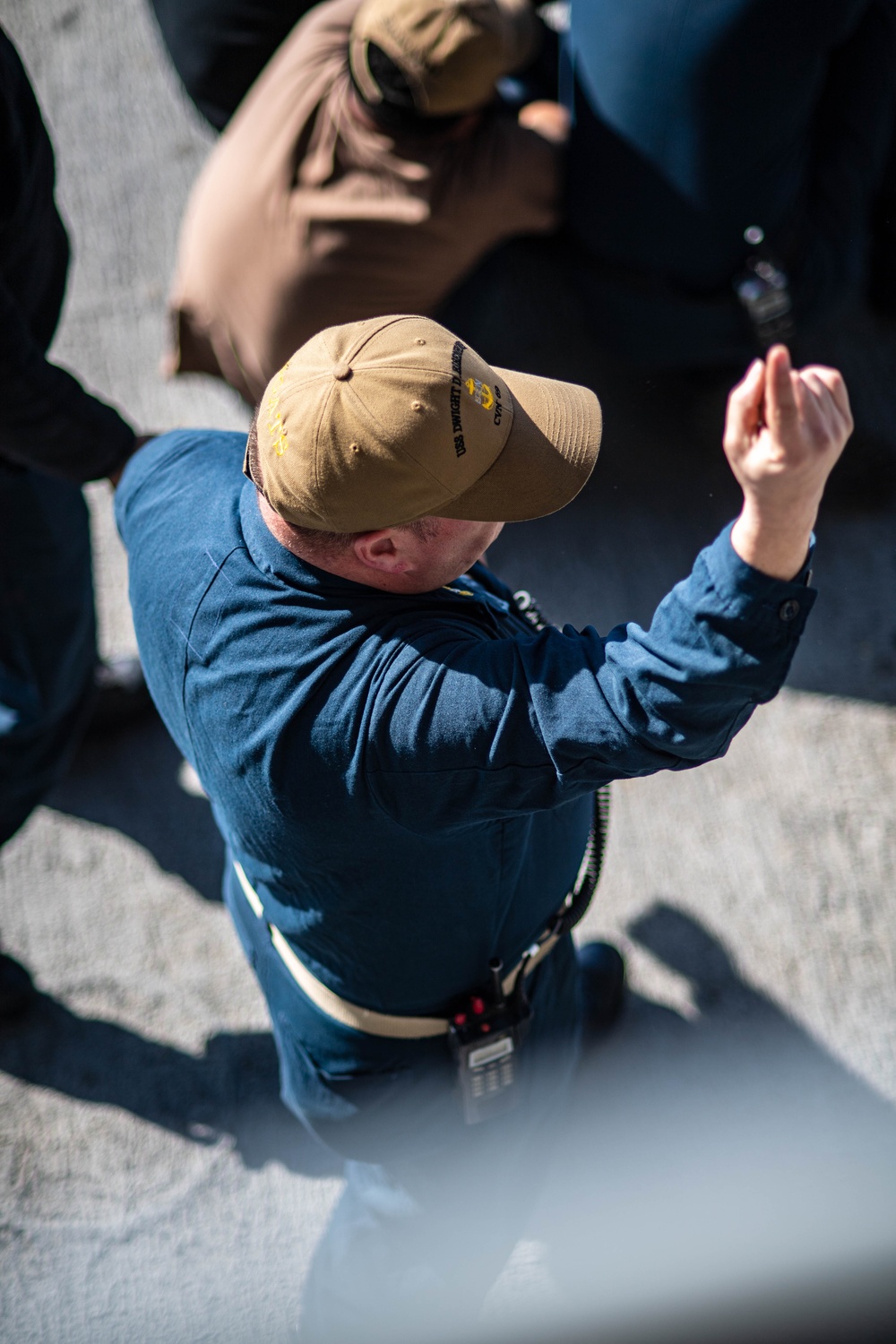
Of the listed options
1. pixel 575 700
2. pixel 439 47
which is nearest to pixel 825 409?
pixel 575 700

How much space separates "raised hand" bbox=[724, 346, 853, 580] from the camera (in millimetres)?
753

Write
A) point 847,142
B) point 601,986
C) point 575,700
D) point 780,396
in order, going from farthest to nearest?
point 847,142 < point 601,986 < point 575,700 < point 780,396

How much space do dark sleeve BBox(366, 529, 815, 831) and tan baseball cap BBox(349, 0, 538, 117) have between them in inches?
51.7

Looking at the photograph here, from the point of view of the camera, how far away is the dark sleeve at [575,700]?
803 mm

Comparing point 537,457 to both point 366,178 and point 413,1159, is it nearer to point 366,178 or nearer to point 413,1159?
point 413,1159

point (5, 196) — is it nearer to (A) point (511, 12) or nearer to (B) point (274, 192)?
(B) point (274, 192)

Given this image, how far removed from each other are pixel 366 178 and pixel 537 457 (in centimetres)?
122

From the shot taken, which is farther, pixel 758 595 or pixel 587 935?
pixel 587 935

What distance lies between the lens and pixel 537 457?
39.8 inches

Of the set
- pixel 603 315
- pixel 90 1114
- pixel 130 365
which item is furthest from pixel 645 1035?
pixel 130 365

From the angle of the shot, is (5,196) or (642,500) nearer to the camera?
(642,500)

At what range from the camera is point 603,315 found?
208 centimetres

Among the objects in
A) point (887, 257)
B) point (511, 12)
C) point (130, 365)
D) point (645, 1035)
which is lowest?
point (645, 1035)

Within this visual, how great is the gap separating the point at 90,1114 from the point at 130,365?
76.6 inches
